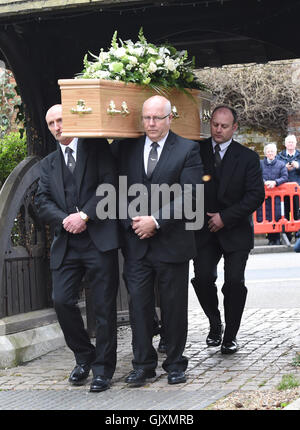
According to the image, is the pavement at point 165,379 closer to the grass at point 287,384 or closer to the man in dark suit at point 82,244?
the grass at point 287,384

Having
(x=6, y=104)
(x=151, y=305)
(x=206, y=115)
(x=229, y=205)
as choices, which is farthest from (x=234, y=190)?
(x=6, y=104)

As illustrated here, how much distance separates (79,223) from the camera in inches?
283

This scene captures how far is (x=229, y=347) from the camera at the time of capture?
848cm

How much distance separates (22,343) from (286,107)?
1720 centimetres

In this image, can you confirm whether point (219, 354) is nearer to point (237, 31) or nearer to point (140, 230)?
point (140, 230)

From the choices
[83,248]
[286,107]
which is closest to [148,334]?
[83,248]

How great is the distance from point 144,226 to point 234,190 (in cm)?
157

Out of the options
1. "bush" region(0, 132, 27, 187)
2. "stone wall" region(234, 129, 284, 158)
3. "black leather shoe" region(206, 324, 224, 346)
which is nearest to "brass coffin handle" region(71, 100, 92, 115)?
"black leather shoe" region(206, 324, 224, 346)

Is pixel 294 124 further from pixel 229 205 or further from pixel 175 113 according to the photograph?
pixel 175 113

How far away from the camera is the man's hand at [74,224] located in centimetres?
719

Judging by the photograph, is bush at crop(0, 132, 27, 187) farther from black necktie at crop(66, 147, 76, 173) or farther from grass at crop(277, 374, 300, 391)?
grass at crop(277, 374, 300, 391)

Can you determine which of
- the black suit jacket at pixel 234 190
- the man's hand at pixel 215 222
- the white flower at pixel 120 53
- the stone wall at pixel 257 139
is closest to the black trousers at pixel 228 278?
the black suit jacket at pixel 234 190

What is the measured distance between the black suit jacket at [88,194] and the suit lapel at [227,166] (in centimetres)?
136

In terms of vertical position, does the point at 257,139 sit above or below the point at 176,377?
above
